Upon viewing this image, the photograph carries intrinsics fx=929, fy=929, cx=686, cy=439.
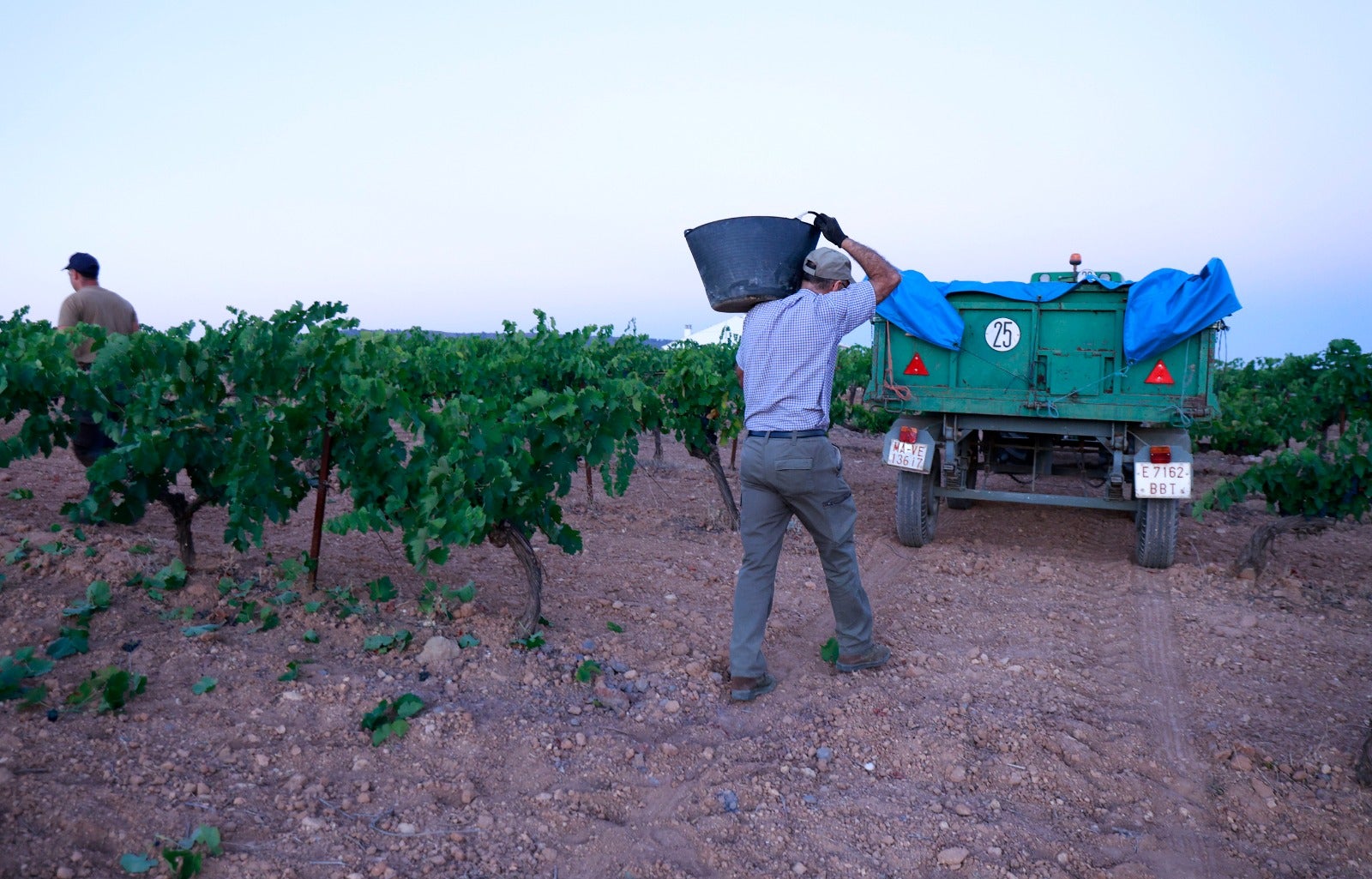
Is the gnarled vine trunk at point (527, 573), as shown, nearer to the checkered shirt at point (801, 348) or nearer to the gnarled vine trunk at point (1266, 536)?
the checkered shirt at point (801, 348)

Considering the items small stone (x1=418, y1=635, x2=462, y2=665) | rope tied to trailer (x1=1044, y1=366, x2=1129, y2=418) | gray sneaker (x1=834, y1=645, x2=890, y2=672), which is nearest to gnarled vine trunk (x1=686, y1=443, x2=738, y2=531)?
rope tied to trailer (x1=1044, y1=366, x2=1129, y2=418)

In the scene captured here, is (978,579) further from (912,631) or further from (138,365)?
(138,365)

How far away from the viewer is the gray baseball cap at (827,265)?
3820 mm

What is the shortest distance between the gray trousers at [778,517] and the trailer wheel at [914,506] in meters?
3.10

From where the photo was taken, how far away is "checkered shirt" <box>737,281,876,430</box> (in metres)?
3.76

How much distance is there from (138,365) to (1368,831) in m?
5.25

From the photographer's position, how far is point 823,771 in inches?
131

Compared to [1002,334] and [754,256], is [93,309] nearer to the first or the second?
[754,256]

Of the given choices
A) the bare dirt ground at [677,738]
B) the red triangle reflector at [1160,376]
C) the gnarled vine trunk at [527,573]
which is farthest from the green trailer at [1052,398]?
the gnarled vine trunk at [527,573]

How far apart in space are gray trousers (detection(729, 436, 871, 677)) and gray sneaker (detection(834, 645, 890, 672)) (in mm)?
343

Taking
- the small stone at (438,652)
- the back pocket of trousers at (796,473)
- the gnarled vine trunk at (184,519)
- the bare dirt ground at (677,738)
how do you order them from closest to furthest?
the bare dirt ground at (677,738) → the back pocket of trousers at (796,473) → the small stone at (438,652) → the gnarled vine trunk at (184,519)

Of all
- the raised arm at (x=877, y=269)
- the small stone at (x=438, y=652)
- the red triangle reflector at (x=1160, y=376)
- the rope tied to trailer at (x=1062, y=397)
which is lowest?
the small stone at (x=438, y=652)

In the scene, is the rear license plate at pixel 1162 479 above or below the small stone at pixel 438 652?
above

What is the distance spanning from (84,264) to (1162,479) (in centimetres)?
734
